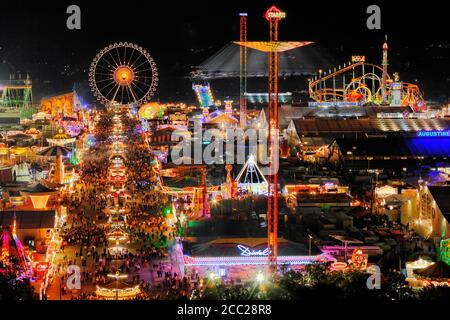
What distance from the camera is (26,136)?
45.3 meters

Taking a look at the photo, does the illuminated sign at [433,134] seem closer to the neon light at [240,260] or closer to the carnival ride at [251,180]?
the carnival ride at [251,180]

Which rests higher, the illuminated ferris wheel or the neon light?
the illuminated ferris wheel

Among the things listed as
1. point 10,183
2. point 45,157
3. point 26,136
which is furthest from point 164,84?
point 10,183

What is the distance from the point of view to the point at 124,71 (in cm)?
3866

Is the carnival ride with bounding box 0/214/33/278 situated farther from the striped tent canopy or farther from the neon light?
the striped tent canopy

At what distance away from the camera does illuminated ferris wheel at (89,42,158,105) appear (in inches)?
1478

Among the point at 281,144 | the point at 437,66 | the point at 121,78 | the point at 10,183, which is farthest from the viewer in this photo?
the point at 437,66

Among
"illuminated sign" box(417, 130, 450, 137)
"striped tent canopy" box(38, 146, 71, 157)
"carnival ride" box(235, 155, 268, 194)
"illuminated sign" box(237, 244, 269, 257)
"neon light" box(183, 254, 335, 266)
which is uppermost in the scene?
"illuminated sign" box(417, 130, 450, 137)

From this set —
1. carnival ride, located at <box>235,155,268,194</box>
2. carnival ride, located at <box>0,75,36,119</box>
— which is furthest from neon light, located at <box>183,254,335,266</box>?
carnival ride, located at <box>0,75,36,119</box>

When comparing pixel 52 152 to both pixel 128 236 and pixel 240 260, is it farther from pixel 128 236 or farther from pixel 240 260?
pixel 240 260

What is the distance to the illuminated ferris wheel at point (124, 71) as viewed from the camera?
37544mm

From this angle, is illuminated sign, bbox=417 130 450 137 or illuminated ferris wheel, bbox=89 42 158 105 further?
illuminated sign, bbox=417 130 450 137
